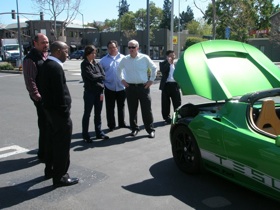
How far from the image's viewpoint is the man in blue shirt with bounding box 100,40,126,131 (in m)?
6.68

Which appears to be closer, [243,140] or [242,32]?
[243,140]

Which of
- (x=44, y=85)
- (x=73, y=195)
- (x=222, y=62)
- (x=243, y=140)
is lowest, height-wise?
(x=73, y=195)

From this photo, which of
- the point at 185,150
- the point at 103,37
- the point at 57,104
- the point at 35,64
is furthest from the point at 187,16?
the point at 57,104

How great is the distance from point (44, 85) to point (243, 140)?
7.37 ft

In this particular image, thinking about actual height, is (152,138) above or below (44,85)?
below

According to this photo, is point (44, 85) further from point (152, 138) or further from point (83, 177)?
point (152, 138)

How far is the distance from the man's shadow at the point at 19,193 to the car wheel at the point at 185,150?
1717 mm

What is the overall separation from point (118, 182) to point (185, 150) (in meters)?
0.98

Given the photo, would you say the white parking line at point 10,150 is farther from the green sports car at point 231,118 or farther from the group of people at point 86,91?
the green sports car at point 231,118

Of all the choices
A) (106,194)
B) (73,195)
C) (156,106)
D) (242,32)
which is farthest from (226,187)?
(242,32)

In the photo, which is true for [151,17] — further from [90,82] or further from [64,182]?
[64,182]

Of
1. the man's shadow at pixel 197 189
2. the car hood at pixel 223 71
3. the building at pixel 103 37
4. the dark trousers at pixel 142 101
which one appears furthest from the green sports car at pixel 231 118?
the building at pixel 103 37

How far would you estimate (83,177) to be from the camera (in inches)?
172

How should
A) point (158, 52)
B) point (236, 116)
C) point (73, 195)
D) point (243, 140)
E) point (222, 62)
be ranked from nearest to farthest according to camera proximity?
point (243, 140), point (236, 116), point (73, 195), point (222, 62), point (158, 52)
